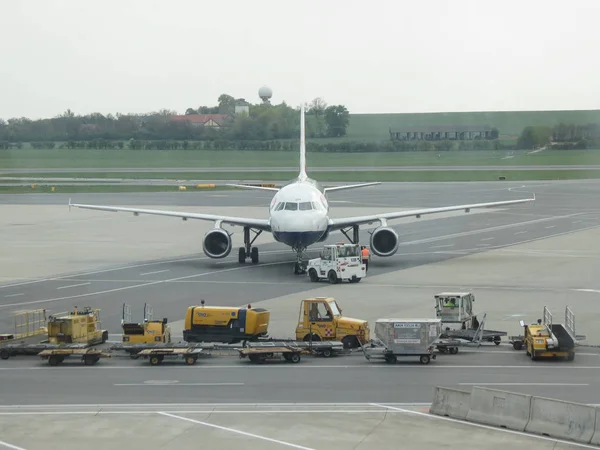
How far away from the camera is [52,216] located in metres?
105

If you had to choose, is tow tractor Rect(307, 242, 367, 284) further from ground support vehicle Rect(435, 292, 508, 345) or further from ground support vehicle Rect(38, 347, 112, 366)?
ground support vehicle Rect(38, 347, 112, 366)

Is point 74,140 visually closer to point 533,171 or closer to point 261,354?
point 533,171

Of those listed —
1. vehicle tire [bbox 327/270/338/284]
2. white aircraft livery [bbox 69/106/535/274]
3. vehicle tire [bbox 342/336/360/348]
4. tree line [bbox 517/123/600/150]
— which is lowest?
vehicle tire [bbox 342/336/360/348]

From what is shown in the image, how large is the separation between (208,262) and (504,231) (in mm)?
32824

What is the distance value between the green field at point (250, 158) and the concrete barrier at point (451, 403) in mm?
106939

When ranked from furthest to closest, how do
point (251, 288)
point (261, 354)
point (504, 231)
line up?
point (504, 231), point (251, 288), point (261, 354)

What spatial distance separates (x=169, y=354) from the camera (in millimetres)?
38312

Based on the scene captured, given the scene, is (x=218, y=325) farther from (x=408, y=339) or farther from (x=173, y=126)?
(x=173, y=126)

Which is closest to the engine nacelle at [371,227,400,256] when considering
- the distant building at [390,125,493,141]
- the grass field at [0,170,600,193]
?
the distant building at [390,125,493,141]

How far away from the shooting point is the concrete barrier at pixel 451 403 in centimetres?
2927

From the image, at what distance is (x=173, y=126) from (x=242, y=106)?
931 centimetres

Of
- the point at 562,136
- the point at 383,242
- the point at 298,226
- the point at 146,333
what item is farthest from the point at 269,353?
the point at 562,136

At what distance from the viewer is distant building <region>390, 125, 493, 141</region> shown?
13588 cm

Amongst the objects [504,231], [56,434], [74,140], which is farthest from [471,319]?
[74,140]
